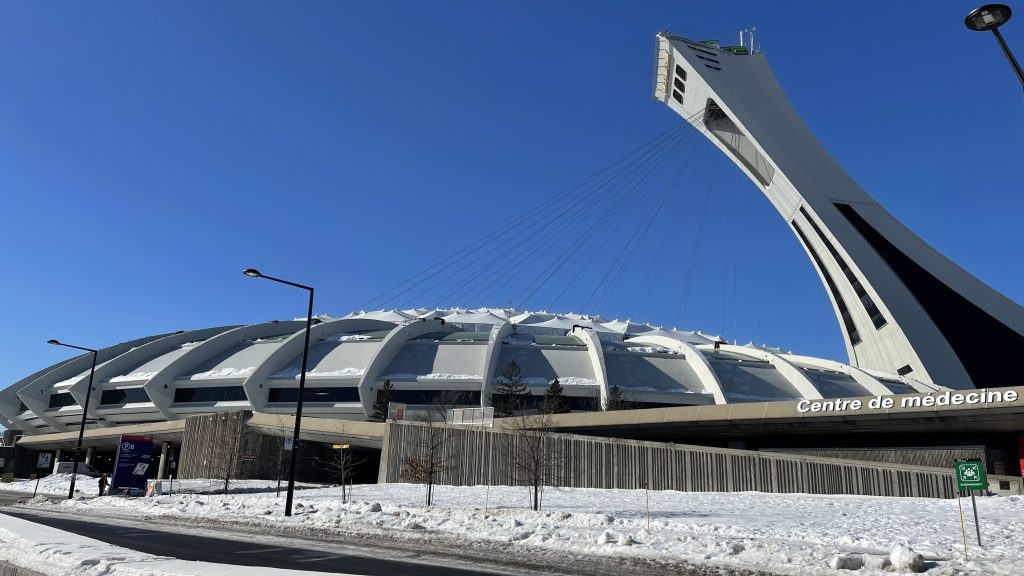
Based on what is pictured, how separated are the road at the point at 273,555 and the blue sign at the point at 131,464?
17.5 m

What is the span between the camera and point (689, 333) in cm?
9331

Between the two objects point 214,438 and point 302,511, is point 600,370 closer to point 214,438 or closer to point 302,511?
point 214,438

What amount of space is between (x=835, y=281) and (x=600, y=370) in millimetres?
21891

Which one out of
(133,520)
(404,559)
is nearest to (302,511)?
(133,520)

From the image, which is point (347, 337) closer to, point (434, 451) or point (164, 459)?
point (164, 459)

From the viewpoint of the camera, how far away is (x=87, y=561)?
22.6ft

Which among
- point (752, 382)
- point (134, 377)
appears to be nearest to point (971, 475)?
point (752, 382)

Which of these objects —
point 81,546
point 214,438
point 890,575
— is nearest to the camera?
point 81,546

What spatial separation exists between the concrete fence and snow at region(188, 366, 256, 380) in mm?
25789

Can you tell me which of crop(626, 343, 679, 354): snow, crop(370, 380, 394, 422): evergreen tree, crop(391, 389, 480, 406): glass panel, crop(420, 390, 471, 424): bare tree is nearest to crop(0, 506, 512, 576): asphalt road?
crop(420, 390, 471, 424): bare tree

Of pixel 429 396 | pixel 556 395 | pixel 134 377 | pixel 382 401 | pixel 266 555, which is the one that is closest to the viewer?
pixel 266 555

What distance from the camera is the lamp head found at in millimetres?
8906

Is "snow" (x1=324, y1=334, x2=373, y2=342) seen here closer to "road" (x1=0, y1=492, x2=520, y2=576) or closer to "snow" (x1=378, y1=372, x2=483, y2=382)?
"snow" (x1=378, y1=372, x2=483, y2=382)

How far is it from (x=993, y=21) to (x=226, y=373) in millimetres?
59474
